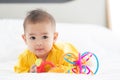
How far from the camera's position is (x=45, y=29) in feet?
4.05

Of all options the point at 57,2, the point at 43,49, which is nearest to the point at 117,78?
the point at 43,49

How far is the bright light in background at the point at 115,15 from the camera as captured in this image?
2.46m

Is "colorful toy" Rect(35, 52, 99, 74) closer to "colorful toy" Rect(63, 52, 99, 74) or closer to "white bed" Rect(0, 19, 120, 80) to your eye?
"colorful toy" Rect(63, 52, 99, 74)

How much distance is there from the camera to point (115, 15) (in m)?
2.52

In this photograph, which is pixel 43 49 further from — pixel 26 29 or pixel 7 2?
pixel 7 2

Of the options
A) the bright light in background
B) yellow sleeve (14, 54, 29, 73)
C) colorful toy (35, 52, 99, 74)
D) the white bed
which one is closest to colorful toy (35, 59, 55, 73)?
colorful toy (35, 52, 99, 74)

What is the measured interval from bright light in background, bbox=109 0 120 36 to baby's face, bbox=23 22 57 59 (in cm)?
129

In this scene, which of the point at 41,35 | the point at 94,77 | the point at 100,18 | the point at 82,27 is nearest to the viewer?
the point at 94,77

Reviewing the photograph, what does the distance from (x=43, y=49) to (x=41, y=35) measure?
0.07 meters

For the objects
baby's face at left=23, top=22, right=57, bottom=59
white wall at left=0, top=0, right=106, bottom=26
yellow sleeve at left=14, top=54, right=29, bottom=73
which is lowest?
yellow sleeve at left=14, top=54, right=29, bottom=73

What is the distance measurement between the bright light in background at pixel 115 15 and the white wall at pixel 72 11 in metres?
0.12

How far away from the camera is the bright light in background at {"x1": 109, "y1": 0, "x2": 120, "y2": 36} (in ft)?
8.07

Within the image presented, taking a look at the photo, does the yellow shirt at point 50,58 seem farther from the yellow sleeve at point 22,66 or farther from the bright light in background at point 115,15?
the bright light in background at point 115,15

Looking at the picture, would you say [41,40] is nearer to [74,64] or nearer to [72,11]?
[74,64]
